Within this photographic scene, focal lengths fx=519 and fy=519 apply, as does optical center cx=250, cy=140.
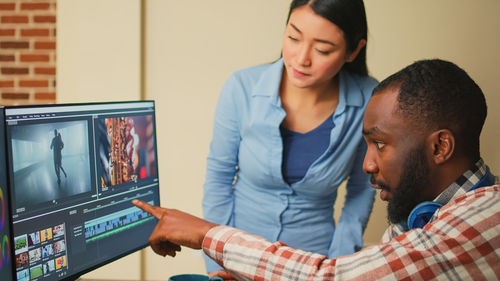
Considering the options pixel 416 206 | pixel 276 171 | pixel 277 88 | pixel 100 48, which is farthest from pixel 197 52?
pixel 416 206

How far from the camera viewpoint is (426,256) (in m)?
0.87

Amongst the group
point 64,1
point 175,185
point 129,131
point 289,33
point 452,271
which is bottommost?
point 175,185

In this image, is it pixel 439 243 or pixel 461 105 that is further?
pixel 461 105

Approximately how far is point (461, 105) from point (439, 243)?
0.30 m

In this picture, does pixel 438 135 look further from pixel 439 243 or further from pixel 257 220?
pixel 257 220

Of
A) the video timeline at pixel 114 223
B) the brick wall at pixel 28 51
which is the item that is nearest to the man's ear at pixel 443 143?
the video timeline at pixel 114 223

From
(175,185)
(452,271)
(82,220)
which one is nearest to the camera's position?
(452,271)

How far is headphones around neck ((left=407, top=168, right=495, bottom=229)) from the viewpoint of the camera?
103 centimetres

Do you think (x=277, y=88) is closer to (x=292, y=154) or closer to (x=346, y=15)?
(x=292, y=154)

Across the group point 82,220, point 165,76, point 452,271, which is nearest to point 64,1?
point 165,76

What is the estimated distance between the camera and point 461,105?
1.02 metres

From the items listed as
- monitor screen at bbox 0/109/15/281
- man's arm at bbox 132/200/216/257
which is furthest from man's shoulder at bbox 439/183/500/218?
monitor screen at bbox 0/109/15/281

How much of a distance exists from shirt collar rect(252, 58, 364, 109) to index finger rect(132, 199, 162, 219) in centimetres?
63

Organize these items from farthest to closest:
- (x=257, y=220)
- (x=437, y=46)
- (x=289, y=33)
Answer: (x=437, y=46) < (x=257, y=220) < (x=289, y=33)
